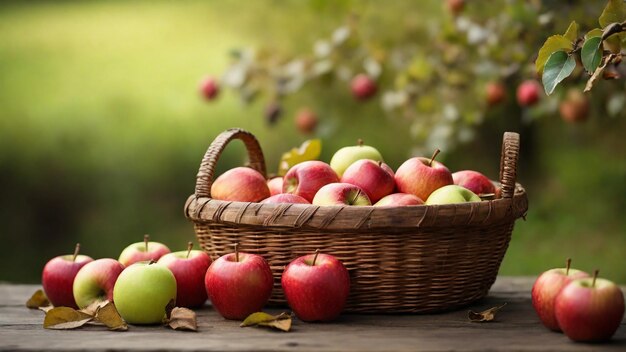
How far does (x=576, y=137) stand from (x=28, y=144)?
316 cm

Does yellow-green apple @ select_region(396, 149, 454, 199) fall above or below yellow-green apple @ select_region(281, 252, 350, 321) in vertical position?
above

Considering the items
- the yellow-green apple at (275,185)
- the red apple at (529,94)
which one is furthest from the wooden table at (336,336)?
the red apple at (529,94)

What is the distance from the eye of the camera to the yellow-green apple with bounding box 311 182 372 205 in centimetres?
182

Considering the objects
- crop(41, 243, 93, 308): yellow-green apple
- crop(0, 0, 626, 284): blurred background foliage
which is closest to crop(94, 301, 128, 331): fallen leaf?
crop(41, 243, 93, 308): yellow-green apple

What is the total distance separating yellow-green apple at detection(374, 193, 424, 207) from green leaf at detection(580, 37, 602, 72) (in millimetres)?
434

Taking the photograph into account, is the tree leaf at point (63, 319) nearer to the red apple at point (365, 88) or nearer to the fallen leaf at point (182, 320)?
the fallen leaf at point (182, 320)

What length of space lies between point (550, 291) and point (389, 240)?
33 cm

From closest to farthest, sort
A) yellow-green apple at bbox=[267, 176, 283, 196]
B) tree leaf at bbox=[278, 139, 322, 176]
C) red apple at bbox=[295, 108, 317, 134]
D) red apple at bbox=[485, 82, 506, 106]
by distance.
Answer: yellow-green apple at bbox=[267, 176, 283, 196] → tree leaf at bbox=[278, 139, 322, 176] → red apple at bbox=[485, 82, 506, 106] → red apple at bbox=[295, 108, 317, 134]

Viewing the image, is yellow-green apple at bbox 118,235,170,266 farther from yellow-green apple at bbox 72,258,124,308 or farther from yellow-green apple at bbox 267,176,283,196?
yellow-green apple at bbox 267,176,283,196

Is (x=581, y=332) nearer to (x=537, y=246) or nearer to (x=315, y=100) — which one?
(x=537, y=246)

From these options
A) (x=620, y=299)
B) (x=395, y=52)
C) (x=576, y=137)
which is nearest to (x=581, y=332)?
(x=620, y=299)

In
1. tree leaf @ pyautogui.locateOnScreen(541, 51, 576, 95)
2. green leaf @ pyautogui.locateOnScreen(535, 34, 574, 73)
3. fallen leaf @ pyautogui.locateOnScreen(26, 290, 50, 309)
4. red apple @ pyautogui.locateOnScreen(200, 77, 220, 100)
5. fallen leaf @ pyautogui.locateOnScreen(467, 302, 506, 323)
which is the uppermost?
red apple @ pyautogui.locateOnScreen(200, 77, 220, 100)

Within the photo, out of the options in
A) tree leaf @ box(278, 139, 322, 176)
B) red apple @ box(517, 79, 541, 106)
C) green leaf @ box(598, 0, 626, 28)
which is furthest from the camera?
red apple @ box(517, 79, 541, 106)

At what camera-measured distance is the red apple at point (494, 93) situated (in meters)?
3.46
